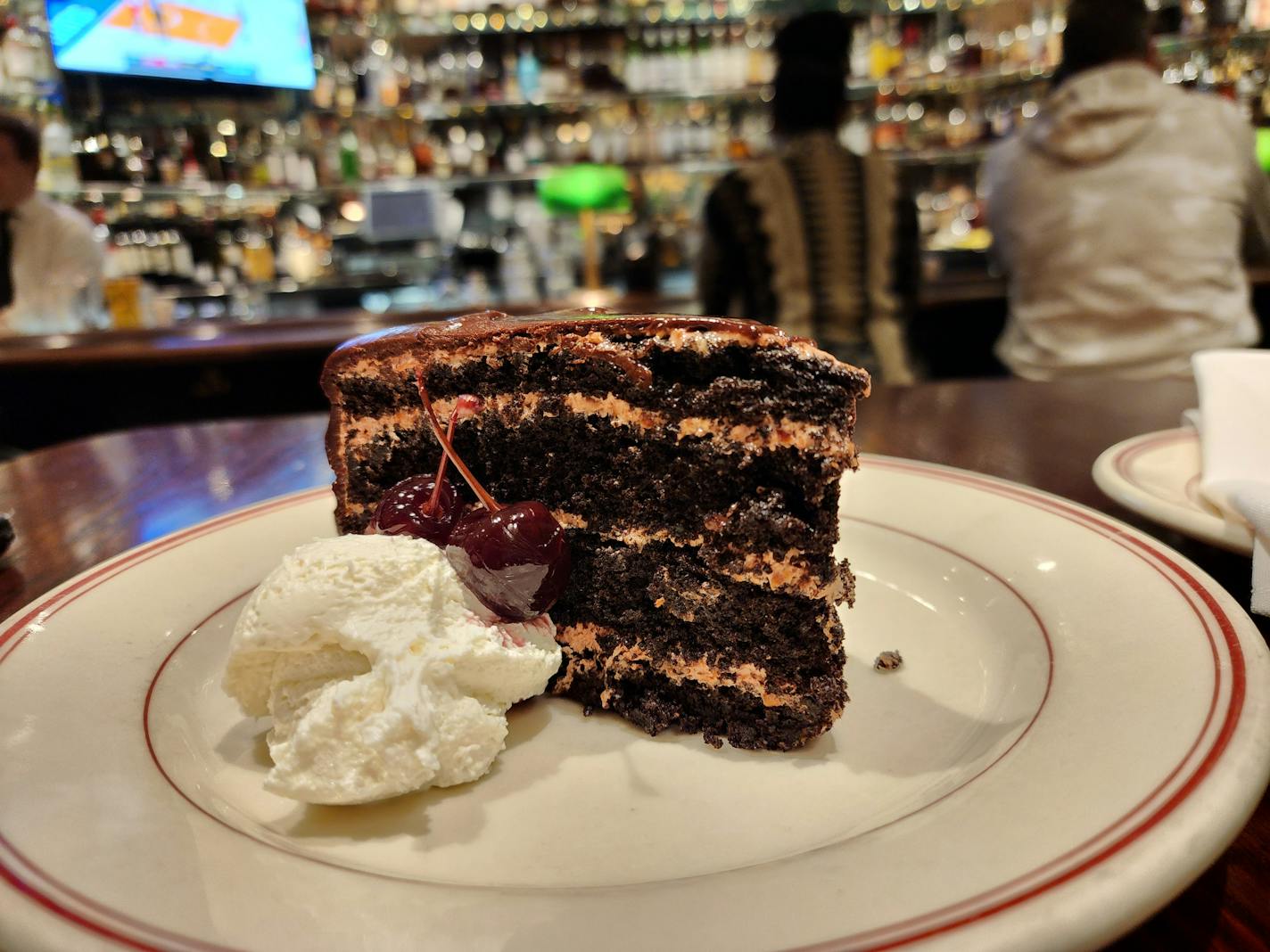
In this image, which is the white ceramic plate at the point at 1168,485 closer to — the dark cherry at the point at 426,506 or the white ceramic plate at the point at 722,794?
the white ceramic plate at the point at 722,794

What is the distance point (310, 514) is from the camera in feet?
4.89

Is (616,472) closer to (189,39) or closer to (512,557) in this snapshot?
(512,557)

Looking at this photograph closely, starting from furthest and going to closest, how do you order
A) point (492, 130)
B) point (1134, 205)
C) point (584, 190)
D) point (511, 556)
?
point (492, 130) → point (584, 190) → point (1134, 205) → point (511, 556)

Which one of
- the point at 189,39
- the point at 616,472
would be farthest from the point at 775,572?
the point at 189,39

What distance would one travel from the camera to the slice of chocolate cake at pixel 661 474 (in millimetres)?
991

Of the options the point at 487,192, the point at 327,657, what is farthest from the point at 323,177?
the point at 327,657

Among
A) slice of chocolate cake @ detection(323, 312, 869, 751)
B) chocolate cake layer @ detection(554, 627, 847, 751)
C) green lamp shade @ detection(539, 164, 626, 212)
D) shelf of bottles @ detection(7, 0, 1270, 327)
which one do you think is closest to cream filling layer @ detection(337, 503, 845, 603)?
slice of chocolate cake @ detection(323, 312, 869, 751)

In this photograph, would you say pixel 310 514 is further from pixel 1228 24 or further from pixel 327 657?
pixel 1228 24

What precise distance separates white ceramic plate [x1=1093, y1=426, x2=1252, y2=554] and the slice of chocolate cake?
0.45m

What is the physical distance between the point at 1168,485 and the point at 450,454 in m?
1.09

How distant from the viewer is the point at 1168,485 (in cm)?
127

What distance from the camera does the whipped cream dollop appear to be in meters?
0.84

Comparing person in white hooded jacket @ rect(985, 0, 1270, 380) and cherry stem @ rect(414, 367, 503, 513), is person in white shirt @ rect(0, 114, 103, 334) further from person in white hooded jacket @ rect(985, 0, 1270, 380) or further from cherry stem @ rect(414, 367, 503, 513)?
person in white hooded jacket @ rect(985, 0, 1270, 380)

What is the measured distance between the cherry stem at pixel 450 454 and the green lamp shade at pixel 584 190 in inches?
169
